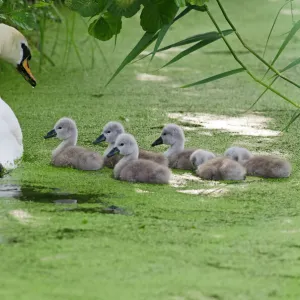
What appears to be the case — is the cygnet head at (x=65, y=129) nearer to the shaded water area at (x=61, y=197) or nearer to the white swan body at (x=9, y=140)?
the white swan body at (x=9, y=140)

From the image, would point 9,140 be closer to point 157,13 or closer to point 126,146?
point 126,146

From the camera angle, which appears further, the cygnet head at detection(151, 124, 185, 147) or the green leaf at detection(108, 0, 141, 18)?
the cygnet head at detection(151, 124, 185, 147)

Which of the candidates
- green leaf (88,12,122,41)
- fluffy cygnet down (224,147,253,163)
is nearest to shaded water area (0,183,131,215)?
green leaf (88,12,122,41)

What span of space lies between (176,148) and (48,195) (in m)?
0.94

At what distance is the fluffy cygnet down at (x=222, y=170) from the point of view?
430 centimetres

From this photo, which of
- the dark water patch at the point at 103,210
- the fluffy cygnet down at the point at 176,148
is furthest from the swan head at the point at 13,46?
the dark water patch at the point at 103,210

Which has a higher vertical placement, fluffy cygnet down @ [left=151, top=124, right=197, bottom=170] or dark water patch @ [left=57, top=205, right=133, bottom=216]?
fluffy cygnet down @ [left=151, top=124, right=197, bottom=170]

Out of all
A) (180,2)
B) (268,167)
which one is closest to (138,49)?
(180,2)

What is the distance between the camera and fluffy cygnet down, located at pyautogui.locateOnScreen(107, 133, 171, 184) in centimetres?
427

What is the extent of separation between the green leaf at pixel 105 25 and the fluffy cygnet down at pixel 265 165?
0.92m

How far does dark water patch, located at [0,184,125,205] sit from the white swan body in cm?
31

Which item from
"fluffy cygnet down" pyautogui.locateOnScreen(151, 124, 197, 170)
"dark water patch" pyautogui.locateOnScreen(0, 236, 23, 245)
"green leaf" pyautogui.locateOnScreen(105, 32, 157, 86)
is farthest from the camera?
"fluffy cygnet down" pyautogui.locateOnScreen(151, 124, 197, 170)

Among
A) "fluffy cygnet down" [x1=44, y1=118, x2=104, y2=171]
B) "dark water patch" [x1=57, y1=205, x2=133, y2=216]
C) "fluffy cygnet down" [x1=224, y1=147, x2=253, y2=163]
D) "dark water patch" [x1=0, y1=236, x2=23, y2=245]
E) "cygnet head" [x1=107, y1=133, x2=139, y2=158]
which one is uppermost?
"cygnet head" [x1=107, y1=133, x2=139, y2=158]

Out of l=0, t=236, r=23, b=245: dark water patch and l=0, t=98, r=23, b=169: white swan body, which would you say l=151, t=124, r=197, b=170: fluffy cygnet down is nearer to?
l=0, t=98, r=23, b=169: white swan body
